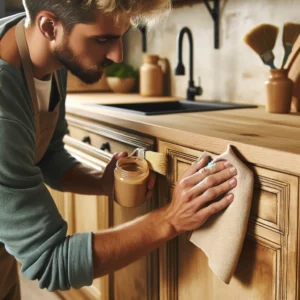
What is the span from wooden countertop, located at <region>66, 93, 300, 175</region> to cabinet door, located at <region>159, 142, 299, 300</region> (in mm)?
31

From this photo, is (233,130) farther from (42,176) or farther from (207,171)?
(42,176)

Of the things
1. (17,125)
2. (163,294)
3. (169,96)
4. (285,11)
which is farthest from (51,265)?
(169,96)

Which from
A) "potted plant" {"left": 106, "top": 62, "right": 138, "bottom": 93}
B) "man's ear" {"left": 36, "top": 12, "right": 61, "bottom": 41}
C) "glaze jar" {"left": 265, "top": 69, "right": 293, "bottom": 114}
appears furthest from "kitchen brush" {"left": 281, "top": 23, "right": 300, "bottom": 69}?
"potted plant" {"left": 106, "top": 62, "right": 138, "bottom": 93}

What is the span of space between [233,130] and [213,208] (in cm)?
23

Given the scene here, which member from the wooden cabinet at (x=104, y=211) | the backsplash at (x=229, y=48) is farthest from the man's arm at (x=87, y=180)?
the backsplash at (x=229, y=48)

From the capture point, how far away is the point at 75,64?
1155 mm

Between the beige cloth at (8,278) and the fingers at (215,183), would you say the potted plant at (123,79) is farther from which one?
the fingers at (215,183)

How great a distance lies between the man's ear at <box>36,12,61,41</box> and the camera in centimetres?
111

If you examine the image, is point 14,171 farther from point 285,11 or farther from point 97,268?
point 285,11

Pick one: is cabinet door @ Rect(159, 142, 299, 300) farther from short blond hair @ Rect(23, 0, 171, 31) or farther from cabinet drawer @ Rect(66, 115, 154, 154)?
short blond hair @ Rect(23, 0, 171, 31)

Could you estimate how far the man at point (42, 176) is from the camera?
3.17 feet

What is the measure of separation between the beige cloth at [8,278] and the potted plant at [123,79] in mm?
1277

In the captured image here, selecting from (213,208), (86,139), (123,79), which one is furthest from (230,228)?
(123,79)

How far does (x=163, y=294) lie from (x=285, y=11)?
104cm
